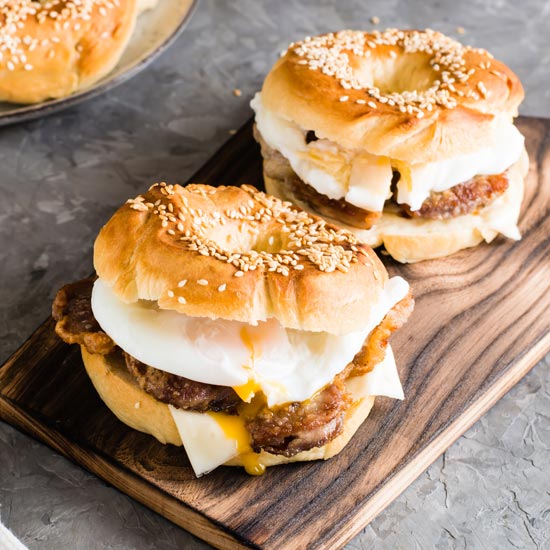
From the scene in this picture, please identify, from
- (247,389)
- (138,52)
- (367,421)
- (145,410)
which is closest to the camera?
(247,389)

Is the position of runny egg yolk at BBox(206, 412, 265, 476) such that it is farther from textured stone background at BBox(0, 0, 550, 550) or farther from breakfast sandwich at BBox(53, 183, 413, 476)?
textured stone background at BBox(0, 0, 550, 550)

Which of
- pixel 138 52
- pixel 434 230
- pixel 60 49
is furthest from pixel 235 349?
pixel 138 52

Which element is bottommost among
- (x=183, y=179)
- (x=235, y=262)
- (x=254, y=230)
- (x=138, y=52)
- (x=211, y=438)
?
(x=183, y=179)

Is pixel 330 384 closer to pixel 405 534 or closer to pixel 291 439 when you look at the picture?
pixel 291 439

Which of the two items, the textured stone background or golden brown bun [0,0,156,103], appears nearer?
the textured stone background

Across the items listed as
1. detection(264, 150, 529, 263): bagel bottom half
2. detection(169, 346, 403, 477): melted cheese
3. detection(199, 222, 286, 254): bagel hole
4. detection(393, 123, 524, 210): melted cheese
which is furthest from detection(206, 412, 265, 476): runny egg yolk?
detection(393, 123, 524, 210): melted cheese

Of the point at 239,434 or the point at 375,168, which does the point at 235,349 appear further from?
the point at 375,168

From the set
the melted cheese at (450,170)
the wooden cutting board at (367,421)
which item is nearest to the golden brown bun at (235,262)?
the wooden cutting board at (367,421)
